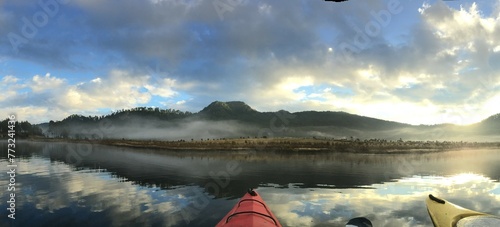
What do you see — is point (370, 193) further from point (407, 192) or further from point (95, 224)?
point (95, 224)

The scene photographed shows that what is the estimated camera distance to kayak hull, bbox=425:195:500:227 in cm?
1332

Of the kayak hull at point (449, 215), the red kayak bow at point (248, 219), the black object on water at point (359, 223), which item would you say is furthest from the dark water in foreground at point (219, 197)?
the red kayak bow at point (248, 219)

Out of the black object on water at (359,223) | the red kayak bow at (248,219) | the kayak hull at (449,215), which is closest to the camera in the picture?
the red kayak bow at (248,219)

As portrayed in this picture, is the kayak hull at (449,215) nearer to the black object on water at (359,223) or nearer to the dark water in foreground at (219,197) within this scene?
the dark water in foreground at (219,197)

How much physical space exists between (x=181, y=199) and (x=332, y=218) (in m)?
11.2

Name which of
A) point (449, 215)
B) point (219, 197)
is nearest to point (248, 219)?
point (449, 215)

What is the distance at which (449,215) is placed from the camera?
15.3 metres

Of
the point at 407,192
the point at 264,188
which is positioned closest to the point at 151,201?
the point at 264,188

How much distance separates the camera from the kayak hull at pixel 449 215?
13.3m

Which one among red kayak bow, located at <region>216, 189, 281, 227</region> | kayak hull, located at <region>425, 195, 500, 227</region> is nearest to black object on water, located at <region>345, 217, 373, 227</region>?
red kayak bow, located at <region>216, 189, 281, 227</region>

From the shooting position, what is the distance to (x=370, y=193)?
25.4 meters

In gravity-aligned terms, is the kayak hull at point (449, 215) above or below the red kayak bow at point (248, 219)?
below

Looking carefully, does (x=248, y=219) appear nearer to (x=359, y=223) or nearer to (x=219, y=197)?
(x=359, y=223)

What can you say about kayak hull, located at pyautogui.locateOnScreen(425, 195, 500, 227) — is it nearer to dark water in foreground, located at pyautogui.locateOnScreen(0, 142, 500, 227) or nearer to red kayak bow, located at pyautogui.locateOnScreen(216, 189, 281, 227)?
dark water in foreground, located at pyautogui.locateOnScreen(0, 142, 500, 227)
